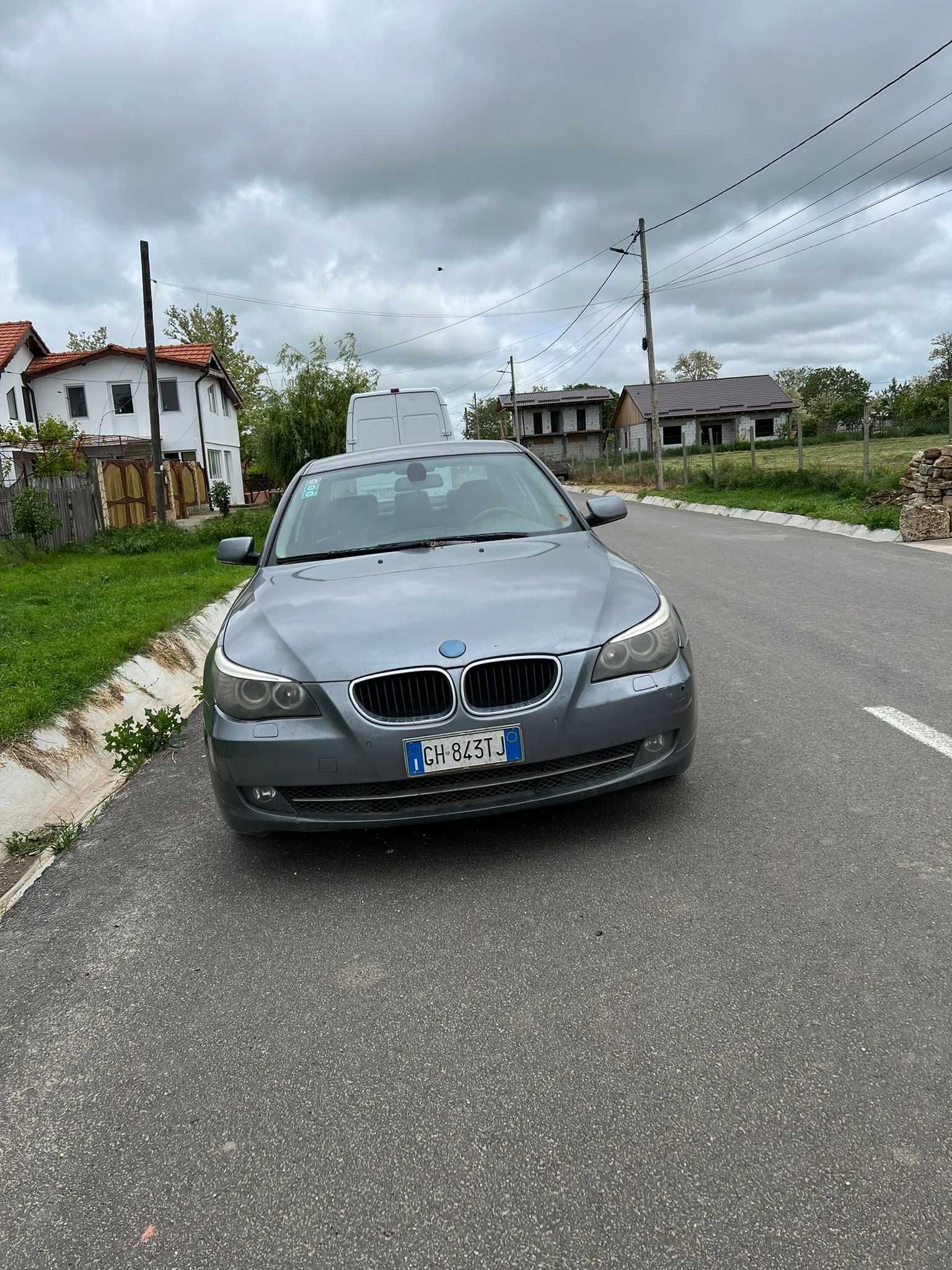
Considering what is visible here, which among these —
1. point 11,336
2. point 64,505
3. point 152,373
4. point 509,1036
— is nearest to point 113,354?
point 11,336

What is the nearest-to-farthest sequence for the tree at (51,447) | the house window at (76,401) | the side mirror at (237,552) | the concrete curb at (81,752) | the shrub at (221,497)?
the concrete curb at (81,752)
the side mirror at (237,552)
the tree at (51,447)
the shrub at (221,497)
the house window at (76,401)

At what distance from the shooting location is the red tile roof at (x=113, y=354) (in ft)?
127

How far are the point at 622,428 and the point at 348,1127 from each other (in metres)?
77.8

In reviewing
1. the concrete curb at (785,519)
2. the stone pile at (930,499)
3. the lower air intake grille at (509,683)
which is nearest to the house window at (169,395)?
the concrete curb at (785,519)

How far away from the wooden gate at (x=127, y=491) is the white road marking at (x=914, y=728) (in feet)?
79.0

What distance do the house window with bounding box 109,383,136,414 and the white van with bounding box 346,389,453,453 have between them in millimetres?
28682

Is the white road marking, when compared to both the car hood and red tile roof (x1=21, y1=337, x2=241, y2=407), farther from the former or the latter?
red tile roof (x1=21, y1=337, x2=241, y2=407)

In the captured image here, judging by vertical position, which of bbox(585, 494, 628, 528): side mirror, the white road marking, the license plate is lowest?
the white road marking

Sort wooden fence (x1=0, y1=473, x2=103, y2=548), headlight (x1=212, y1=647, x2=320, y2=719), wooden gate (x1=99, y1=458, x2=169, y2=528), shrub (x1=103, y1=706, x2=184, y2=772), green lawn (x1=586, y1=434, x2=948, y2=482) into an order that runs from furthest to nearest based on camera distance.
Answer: green lawn (x1=586, y1=434, x2=948, y2=482)
wooden gate (x1=99, y1=458, x2=169, y2=528)
wooden fence (x1=0, y1=473, x2=103, y2=548)
shrub (x1=103, y1=706, x2=184, y2=772)
headlight (x1=212, y1=647, x2=320, y2=719)

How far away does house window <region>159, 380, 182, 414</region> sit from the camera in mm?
40344

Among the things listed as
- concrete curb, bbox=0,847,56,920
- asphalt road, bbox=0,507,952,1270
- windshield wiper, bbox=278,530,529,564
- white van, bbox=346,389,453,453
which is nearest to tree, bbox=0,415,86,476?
→ white van, bbox=346,389,453,453

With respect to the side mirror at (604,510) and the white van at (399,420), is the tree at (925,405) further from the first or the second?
the side mirror at (604,510)

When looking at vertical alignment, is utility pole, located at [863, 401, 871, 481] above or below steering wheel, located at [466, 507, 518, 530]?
above

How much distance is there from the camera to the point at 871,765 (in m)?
4.28
